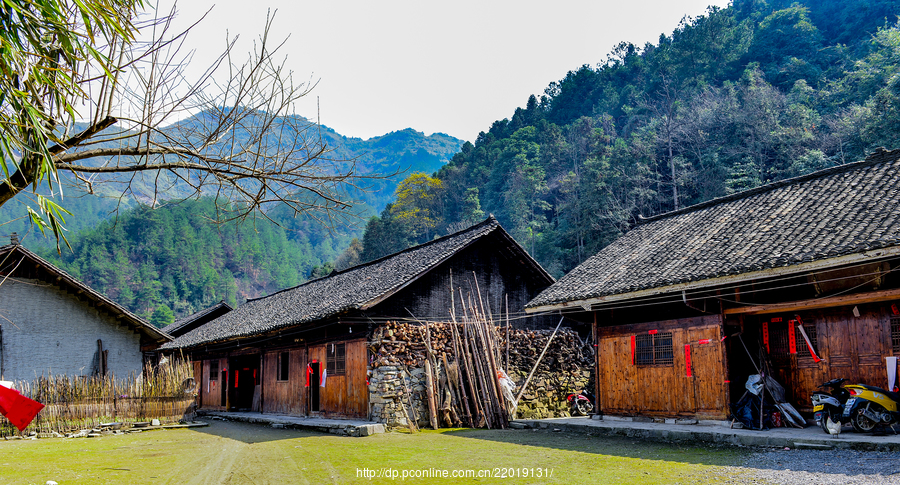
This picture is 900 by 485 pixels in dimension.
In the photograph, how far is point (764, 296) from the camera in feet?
35.3

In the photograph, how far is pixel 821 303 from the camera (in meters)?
9.82

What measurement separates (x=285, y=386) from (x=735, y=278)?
13.9 meters

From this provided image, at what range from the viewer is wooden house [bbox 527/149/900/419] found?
372 inches

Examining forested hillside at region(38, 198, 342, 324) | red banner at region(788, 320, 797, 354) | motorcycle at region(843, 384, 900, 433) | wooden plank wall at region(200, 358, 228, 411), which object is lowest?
wooden plank wall at region(200, 358, 228, 411)

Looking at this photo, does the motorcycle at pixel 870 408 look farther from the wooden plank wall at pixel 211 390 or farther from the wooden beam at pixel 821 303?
the wooden plank wall at pixel 211 390

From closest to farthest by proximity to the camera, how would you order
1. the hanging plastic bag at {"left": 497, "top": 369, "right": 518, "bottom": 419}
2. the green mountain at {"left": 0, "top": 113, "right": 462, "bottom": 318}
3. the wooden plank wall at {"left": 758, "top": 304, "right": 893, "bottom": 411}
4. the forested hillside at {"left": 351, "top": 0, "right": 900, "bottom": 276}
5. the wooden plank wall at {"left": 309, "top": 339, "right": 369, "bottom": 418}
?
the wooden plank wall at {"left": 758, "top": 304, "right": 893, "bottom": 411} < the hanging plastic bag at {"left": 497, "top": 369, "right": 518, "bottom": 419} < the wooden plank wall at {"left": 309, "top": 339, "right": 369, "bottom": 418} < the forested hillside at {"left": 351, "top": 0, "right": 900, "bottom": 276} < the green mountain at {"left": 0, "top": 113, "right": 462, "bottom": 318}

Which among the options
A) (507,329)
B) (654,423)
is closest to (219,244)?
(507,329)

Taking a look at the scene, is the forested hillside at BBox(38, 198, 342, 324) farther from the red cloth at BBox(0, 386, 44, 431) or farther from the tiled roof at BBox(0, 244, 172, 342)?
the red cloth at BBox(0, 386, 44, 431)

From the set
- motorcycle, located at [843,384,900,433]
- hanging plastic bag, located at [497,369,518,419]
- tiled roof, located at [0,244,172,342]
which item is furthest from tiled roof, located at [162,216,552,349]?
motorcycle, located at [843,384,900,433]

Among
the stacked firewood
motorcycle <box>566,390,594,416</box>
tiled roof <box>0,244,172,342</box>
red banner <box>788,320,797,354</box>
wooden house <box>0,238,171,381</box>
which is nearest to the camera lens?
red banner <box>788,320,797,354</box>

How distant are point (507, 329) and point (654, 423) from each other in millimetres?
5848

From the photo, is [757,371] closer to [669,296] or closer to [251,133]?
[669,296]

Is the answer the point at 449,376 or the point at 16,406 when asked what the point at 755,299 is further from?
the point at 16,406

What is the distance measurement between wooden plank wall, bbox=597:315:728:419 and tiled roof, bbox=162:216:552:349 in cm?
544
